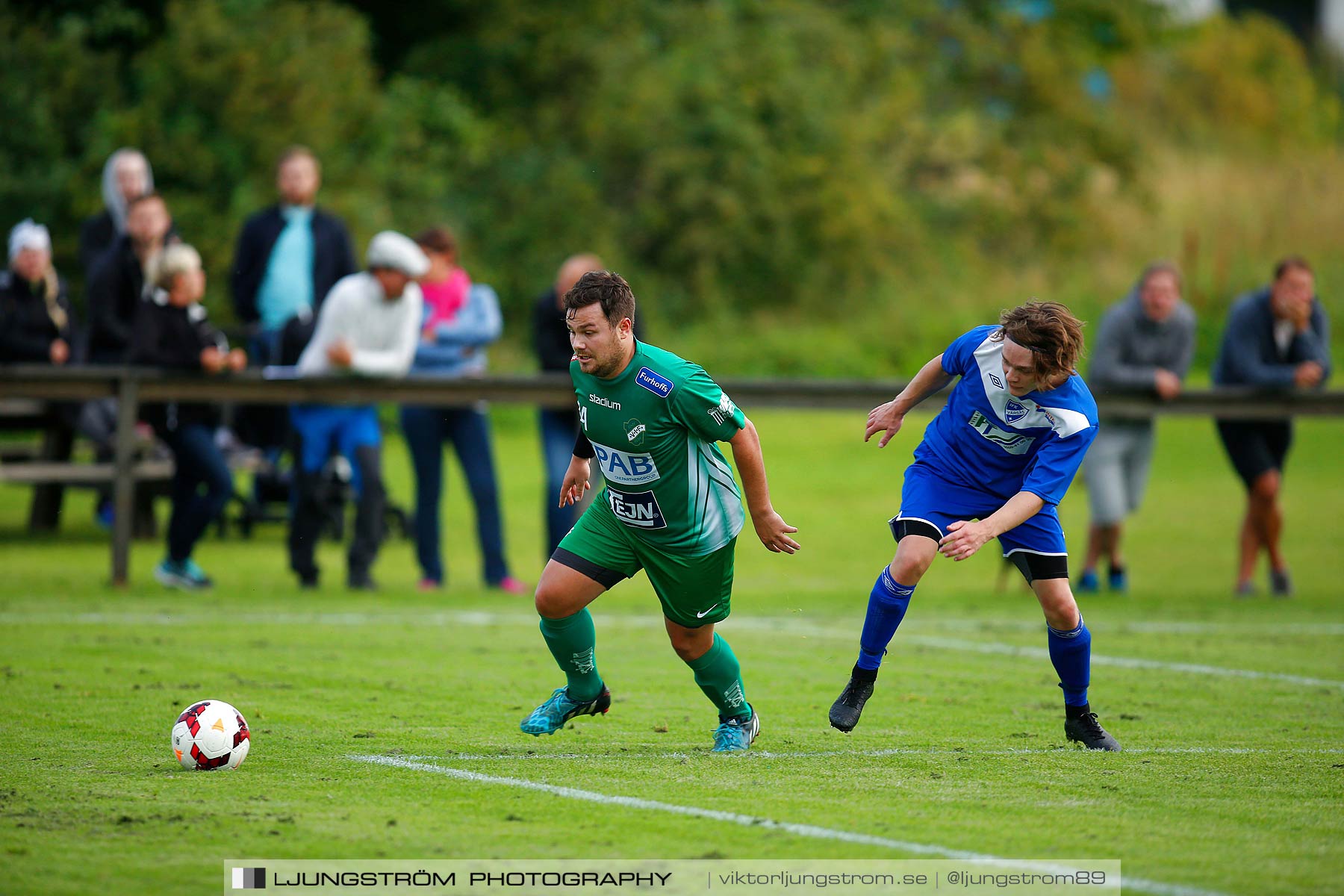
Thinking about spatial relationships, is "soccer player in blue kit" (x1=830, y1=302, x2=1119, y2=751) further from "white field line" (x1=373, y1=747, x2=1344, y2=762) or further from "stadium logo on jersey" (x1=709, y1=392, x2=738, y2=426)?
"stadium logo on jersey" (x1=709, y1=392, x2=738, y2=426)

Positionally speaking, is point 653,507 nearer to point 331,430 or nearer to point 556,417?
point 331,430

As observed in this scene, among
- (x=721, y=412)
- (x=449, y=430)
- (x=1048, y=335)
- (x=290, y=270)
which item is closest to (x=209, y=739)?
(x=721, y=412)

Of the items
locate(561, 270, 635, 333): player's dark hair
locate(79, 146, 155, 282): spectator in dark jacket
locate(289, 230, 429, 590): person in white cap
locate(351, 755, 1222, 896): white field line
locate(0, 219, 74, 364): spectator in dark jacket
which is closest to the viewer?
locate(351, 755, 1222, 896): white field line

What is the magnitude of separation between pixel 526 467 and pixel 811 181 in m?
8.95

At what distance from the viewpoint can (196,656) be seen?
27.1 feet

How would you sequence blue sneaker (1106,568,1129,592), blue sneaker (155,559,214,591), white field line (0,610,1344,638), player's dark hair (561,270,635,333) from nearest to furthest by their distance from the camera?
player's dark hair (561,270,635,333) < white field line (0,610,1344,638) < blue sneaker (155,559,214,591) < blue sneaker (1106,568,1129,592)

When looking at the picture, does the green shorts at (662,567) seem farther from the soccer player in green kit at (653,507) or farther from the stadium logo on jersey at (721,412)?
the stadium logo on jersey at (721,412)

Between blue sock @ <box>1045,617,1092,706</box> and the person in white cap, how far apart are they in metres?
5.91

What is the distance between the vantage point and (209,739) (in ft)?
18.2

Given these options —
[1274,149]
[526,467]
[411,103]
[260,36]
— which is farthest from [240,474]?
[1274,149]

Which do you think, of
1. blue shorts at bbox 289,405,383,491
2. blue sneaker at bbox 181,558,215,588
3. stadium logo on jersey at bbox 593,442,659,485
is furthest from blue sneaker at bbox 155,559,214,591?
stadium logo on jersey at bbox 593,442,659,485

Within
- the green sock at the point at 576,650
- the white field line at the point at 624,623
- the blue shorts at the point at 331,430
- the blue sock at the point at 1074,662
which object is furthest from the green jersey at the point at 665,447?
the blue shorts at the point at 331,430

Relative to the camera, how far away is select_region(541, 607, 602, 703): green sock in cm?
618

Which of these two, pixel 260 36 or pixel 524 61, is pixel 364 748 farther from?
pixel 524 61
